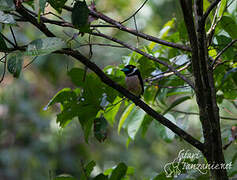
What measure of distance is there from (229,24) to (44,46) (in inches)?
41.4

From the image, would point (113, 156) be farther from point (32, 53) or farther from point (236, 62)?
point (32, 53)

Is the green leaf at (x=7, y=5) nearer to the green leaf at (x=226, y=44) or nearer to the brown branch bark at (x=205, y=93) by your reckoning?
the brown branch bark at (x=205, y=93)

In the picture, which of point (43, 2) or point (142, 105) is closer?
point (43, 2)

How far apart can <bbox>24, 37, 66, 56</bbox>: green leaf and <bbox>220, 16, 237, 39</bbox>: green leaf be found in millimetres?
962

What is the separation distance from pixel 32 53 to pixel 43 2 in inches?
8.0

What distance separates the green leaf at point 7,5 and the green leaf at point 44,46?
184 mm

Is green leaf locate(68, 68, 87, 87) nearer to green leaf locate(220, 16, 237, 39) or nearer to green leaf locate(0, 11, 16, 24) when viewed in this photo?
green leaf locate(0, 11, 16, 24)

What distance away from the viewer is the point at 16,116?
635cm

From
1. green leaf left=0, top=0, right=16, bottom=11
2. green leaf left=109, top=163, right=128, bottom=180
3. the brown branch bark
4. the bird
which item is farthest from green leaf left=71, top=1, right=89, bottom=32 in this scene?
the bird

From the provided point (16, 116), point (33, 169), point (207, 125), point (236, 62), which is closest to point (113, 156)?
point (33, 169)

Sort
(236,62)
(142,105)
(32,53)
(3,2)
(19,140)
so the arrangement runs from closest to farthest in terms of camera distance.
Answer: (32,53)
(3,2)
(142,105)
(236,62)
(19,140)

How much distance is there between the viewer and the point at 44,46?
1180mm

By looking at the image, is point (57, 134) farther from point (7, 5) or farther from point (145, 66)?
point (7, 5)

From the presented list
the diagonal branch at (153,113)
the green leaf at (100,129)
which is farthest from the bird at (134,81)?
the diagonal branch at (153,113)
